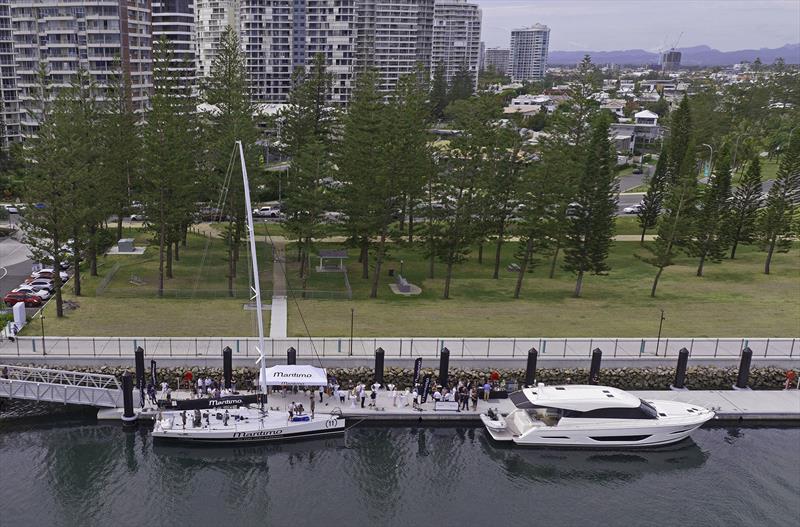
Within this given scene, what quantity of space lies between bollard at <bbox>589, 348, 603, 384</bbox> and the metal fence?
60.1 inches

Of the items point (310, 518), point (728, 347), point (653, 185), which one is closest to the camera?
point (310, 518)

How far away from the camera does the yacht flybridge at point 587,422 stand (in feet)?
99.3

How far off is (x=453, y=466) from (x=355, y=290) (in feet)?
64.6

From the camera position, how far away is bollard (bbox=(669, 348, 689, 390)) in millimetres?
34094

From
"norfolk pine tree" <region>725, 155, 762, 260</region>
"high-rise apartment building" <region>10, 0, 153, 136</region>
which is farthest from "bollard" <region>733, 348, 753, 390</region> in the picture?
"high-rise apartment building" <region>10, 0, 153, 136</region>

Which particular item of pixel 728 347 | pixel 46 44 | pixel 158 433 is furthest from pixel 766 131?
pixel 158 433

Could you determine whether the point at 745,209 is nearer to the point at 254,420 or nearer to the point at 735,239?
the point at 735,239

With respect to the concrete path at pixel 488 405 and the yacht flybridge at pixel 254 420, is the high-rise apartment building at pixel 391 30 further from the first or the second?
the yacht flybridge at pixel 254 420

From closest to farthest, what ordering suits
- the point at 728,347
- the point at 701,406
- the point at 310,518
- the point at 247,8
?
the point at 310,518 < the point at 701,406 < the point at 728,347 < the point at 247,8

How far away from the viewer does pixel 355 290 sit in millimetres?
46500

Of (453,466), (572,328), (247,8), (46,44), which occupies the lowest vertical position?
(453,466)

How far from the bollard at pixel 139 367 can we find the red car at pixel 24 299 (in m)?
14.5

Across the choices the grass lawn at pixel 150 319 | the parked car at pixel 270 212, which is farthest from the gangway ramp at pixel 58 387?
the parked car at pixel 270 212

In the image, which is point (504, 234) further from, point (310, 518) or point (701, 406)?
point (310, 518)
